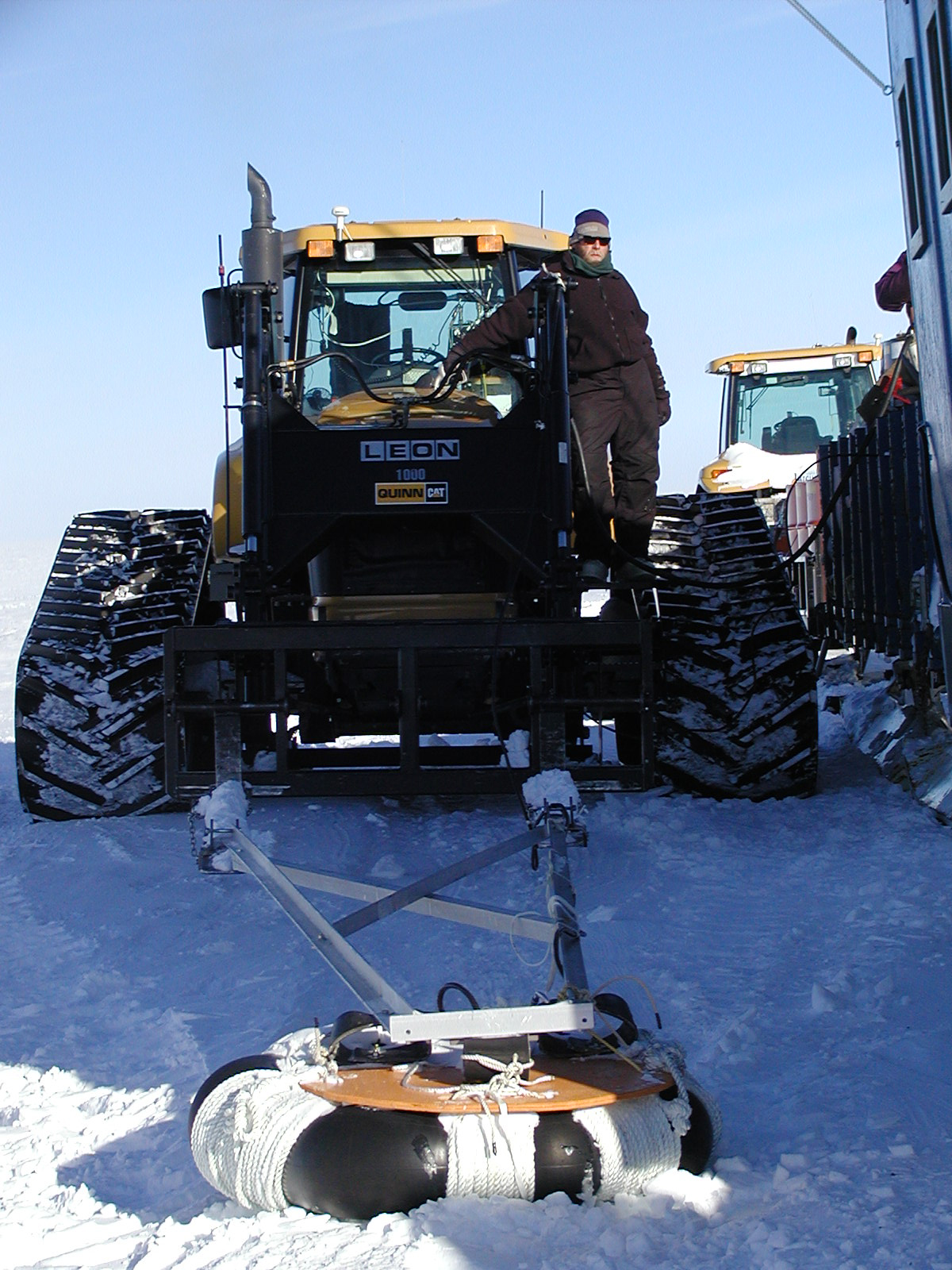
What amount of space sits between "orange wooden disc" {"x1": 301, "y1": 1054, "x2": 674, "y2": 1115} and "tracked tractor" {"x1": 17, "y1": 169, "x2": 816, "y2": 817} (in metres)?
2.60

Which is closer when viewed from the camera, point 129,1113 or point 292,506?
point 129,1113

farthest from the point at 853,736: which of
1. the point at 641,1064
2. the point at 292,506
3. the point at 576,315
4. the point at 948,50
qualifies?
the point at 641,1064

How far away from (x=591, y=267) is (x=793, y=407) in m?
10.9

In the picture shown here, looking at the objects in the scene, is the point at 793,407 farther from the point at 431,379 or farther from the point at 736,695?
the point at 431,379

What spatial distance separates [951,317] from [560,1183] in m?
3.06

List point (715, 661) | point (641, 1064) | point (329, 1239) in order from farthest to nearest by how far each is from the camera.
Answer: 1. point (715, 661)
2. point (641, 1064)
3. point (329, 1239)

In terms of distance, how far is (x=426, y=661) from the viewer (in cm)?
615

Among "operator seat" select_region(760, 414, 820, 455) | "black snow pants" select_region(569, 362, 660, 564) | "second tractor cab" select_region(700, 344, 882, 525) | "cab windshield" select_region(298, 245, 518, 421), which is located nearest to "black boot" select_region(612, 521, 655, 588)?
"black snow pants" select_region(569, 362, 660, 564)

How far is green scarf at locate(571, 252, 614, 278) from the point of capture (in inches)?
259

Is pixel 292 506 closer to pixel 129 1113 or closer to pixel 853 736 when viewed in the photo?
pixel 129 1113

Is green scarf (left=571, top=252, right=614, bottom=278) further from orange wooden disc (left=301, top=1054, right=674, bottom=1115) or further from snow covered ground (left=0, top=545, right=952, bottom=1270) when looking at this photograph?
orange wooden disc (left=301, top=1054, right=674, bottom=1115)

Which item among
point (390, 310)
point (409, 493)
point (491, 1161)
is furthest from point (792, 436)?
point (491, 1161)

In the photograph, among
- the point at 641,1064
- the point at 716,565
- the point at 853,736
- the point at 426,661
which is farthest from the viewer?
the point at 853,736

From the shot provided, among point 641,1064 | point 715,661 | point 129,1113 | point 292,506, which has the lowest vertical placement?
point 129,1113
